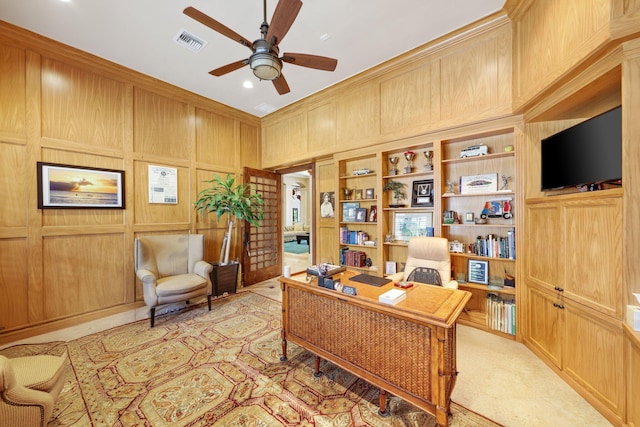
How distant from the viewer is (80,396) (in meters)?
1.87

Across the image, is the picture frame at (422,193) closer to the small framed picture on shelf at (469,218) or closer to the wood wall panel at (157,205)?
the small framed picture on shelf at (469,218)

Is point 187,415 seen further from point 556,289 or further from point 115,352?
point 556,289

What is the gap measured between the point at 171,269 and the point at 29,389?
2.38m

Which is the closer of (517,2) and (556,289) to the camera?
(556,289)

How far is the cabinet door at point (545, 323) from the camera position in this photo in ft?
6.87

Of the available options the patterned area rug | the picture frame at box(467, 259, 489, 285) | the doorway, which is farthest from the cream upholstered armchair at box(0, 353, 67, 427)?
the doorway

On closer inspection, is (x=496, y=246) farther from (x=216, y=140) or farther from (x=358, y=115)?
(x=216, y=140)

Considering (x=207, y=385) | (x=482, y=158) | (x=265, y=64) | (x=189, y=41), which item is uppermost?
(x=189, y=41)

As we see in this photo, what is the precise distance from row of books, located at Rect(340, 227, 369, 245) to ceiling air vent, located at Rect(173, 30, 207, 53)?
10.3 ft

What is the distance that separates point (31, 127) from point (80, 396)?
9.77ft

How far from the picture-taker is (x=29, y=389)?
1270 millimetres

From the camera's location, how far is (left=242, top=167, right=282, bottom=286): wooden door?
15.6 ft

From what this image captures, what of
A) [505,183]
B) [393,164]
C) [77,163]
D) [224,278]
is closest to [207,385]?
[224,278]

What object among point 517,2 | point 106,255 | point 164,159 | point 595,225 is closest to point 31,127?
point 164,159
